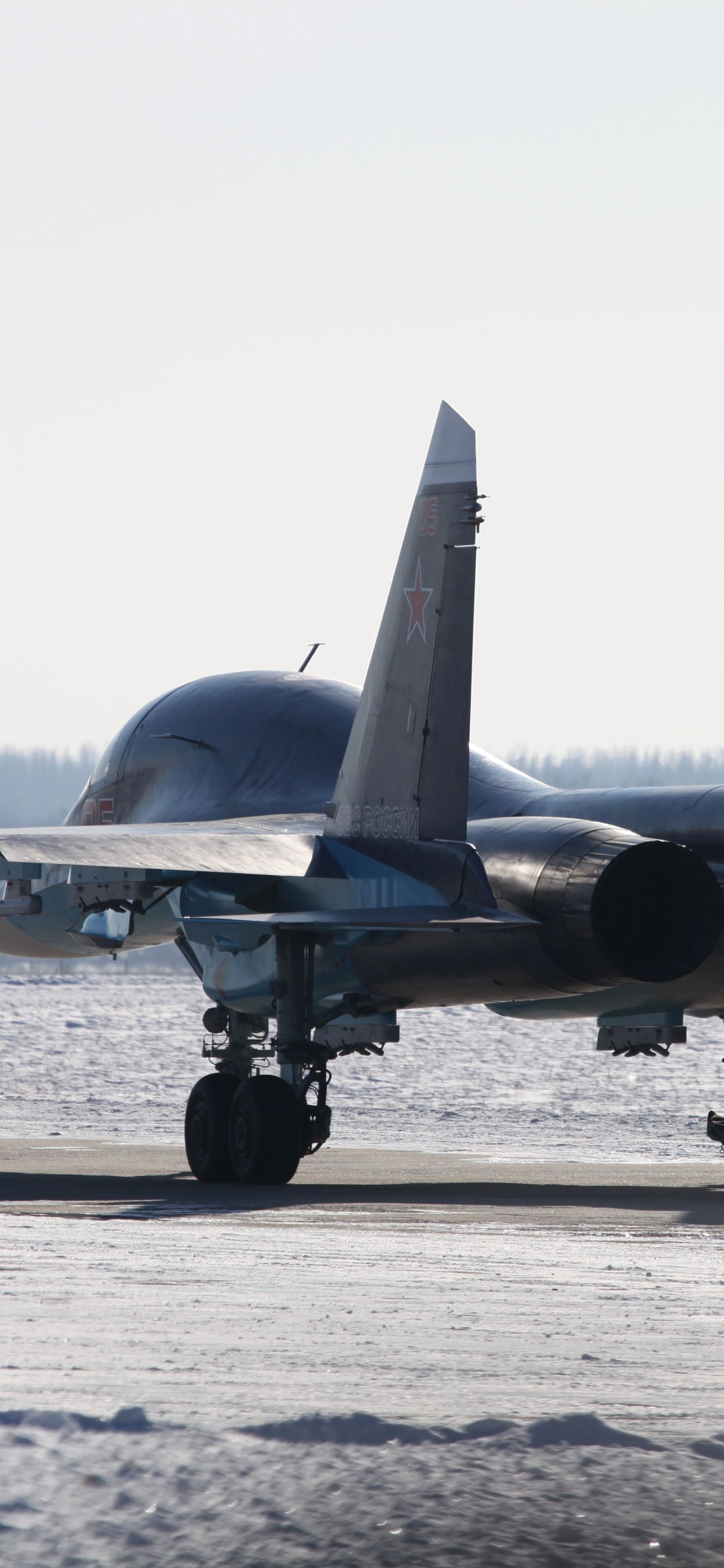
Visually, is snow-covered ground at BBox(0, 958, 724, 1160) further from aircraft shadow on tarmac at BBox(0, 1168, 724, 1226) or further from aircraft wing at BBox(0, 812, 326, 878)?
aircraft wing at BBox(0, 812, 326, 878)

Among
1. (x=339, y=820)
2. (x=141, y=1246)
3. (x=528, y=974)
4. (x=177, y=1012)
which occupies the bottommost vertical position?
(x=177, y=1012)

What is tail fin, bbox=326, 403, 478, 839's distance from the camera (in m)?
17.4

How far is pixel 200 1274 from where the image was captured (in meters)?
9.77

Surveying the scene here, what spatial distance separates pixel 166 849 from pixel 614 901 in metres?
4.61

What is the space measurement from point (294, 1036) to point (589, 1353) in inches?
439

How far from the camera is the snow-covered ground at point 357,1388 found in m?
5.45

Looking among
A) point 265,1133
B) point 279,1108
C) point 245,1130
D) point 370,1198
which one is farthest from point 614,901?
point 245,1130

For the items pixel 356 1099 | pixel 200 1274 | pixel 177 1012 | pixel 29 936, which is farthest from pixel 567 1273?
pixel 177 1012

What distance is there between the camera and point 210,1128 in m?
19.0

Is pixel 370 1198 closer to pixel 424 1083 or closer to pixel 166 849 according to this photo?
pixel 166 849

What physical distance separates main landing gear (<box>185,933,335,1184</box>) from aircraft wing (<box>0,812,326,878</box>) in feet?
2.77

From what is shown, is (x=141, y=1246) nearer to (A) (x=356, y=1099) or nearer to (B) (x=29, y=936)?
(B) (x=29, y=936)

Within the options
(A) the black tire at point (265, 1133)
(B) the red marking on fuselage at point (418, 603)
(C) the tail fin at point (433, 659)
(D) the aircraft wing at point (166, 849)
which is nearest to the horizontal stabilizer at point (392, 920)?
(D) the aircraft wing at point (166, 849)

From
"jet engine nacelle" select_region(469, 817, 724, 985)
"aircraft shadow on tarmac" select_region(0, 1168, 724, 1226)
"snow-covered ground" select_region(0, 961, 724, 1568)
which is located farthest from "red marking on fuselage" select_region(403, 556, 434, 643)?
"snow-covered ground" select_region(0, 961, 724, 1568)
